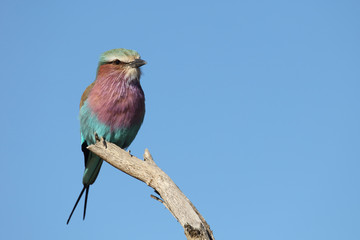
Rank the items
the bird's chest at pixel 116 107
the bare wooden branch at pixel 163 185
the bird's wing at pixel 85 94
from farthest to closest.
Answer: the bird's wing at pixel 85 94 < the bird's chest at pixel 116 107 < the bare wooden branch at pixel 163 185

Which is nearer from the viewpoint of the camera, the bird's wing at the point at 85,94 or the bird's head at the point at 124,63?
the bird's head at the point at 124,63

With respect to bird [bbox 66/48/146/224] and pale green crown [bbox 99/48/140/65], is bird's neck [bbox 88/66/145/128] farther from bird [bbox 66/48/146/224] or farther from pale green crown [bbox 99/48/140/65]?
pale green crown [bbox 99/48/140/65]

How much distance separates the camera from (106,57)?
5355 mm

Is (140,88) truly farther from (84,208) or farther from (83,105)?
(84,208)

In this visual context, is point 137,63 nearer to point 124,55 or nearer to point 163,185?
point 124,55

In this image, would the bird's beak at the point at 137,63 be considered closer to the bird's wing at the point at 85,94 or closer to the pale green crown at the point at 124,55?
the pale green crown at the point at 124,55

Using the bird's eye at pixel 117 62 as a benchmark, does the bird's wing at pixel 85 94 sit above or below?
below

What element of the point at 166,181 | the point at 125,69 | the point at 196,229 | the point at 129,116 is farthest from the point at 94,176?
the point at 196,229

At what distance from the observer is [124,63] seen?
207 inches

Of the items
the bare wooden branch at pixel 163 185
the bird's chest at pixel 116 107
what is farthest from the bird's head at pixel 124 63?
the bare wooden branch at pixel 163 185

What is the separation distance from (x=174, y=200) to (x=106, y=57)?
223 cm

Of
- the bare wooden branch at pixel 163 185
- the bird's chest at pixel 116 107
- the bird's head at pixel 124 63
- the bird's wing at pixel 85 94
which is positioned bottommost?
the bare wooden branch at pixel 163 185

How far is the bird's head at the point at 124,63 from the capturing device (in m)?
5.23

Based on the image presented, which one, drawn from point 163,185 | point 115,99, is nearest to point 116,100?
point 115,99
